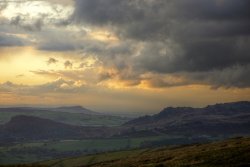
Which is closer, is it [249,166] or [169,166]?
[249,166]

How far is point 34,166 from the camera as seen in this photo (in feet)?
266

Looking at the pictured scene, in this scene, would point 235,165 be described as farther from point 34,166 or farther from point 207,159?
point 34,166

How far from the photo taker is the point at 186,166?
74938mm

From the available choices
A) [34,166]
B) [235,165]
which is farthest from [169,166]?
[34,166]

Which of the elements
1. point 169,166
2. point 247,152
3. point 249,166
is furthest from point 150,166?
point 249,166

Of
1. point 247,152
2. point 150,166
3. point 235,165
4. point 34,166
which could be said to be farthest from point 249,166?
point 34,166

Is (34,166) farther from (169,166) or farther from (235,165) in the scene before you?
(235,165)

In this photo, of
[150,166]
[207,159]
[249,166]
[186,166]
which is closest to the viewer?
[249,166]

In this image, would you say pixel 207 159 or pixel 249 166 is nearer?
pixel 249 166

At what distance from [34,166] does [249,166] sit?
45.1m

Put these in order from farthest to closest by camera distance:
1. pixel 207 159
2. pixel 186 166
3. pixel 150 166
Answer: pixel 150 166
pixel 207 159
pixel 186 166

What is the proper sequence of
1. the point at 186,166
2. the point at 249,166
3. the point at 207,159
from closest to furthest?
the point at 249,166 → the point at 186,166 → the point at 207,159

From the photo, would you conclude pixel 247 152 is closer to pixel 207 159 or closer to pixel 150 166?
pixel 207 159

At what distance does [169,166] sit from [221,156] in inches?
450
